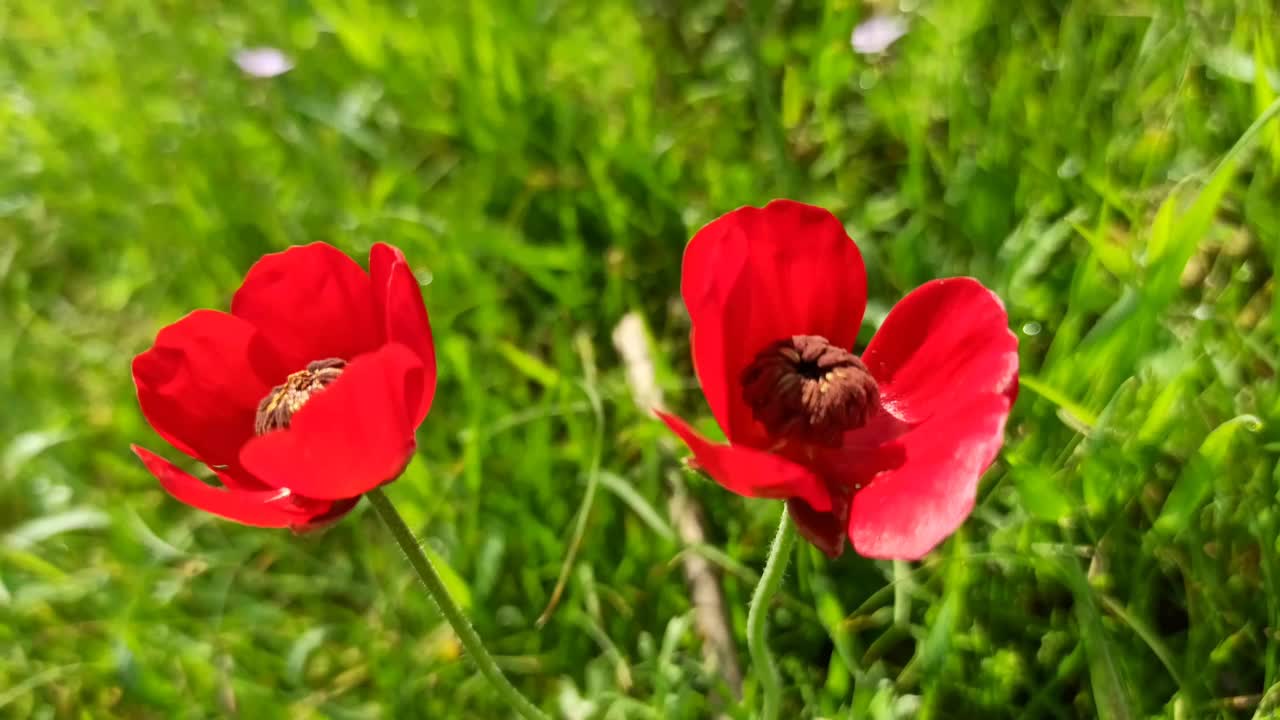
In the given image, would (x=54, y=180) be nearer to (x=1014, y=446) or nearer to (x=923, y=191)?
(x=923, y=191)

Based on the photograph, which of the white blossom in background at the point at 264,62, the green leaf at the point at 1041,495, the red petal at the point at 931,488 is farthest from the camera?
the white blossom in background at the point at 264,62

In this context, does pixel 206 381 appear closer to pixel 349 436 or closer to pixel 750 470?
pixel 349 436

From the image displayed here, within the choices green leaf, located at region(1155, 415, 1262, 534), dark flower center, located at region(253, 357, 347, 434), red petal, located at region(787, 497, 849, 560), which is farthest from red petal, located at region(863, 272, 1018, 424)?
dark flower center, located at region(253, 357, 347, 434)

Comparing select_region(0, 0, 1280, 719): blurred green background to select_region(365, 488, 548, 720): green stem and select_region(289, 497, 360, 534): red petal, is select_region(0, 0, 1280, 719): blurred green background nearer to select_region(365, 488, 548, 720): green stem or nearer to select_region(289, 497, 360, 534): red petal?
select_region(365, 488, 548, 720): green stem

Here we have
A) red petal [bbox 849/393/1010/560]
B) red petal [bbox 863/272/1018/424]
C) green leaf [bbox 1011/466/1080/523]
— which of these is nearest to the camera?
red petal [bbox 849/393/1010/560]

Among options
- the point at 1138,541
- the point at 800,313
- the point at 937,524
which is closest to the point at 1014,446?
the point at 1138,541

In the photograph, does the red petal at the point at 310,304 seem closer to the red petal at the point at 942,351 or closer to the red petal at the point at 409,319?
the red petal at the point at 409,319

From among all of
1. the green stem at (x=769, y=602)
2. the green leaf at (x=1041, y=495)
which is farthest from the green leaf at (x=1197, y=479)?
the green stem at (x=769, y=602)
